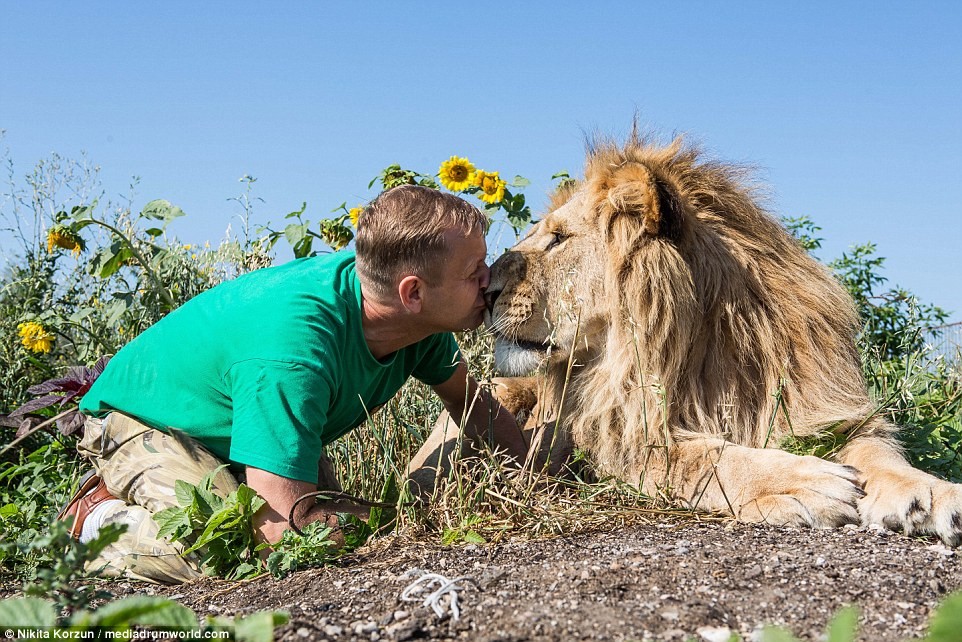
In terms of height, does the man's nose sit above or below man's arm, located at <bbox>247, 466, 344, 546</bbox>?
above

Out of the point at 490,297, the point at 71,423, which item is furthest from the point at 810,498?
the point at 71,423

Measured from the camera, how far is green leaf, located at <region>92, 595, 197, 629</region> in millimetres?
1544

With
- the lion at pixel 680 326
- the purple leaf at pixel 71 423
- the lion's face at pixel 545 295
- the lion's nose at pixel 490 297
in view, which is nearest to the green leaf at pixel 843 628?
the lion at pixel 680 326

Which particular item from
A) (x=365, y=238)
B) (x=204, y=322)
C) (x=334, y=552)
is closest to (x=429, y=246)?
(x=365, y=238)

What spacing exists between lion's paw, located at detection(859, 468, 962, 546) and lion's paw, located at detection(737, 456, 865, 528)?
6 centimetres

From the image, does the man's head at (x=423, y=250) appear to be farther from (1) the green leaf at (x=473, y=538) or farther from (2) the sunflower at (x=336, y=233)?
(2) the sunflower at (x=336, y=233)

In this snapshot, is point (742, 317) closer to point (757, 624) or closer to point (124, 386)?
point (757, 624)

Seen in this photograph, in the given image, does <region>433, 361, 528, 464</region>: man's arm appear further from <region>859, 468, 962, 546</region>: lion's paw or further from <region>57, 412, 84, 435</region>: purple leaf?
<region>57, 412, 84, 435</region>: purple leaf

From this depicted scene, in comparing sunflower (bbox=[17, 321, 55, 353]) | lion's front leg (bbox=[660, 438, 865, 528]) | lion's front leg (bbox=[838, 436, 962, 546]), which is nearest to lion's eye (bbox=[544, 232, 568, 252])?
lion's front leg (bbox=[660, 438, 865, 528])

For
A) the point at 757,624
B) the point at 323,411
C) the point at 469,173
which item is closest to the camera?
the point at 757,624

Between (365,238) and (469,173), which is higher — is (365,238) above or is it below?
below

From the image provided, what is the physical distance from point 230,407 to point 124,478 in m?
Result: 0.52

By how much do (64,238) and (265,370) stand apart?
7.11 feet

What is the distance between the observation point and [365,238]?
3.53 meters
